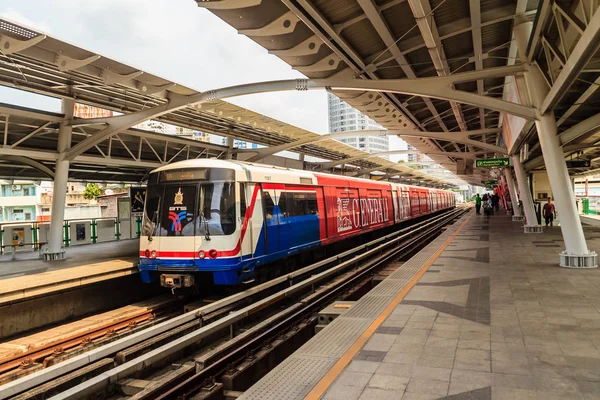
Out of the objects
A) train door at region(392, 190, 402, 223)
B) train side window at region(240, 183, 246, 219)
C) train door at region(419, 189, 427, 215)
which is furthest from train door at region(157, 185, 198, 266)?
train door at region(419, 189, 427, 215)

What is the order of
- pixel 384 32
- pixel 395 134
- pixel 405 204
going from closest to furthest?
pixel 384 32
pixel 395 134
pixel 405 204

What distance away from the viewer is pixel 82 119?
14461 mm

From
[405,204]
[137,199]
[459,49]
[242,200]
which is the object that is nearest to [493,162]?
[405,204]

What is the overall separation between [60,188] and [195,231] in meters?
9.22

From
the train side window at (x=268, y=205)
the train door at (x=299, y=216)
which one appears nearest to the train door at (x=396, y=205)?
the train door at (x=299, y=216)

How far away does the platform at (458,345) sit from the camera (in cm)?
412

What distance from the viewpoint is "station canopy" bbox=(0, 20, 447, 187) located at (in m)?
10.3

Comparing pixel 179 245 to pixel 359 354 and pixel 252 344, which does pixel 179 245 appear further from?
pixel 359 354

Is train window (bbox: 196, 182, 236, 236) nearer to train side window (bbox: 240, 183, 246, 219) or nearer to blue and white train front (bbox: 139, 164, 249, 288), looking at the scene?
blue and white train front (bbox: 139, 164, 249, 288)

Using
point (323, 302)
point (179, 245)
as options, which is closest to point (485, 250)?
point (323, 302)

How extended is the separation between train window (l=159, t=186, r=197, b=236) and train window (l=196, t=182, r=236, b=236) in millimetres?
199

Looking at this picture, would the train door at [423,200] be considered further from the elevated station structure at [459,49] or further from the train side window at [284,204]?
the train side window at [284,204]

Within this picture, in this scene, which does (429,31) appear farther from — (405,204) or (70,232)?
(405,204)

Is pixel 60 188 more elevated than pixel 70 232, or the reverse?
pixel 60 188
